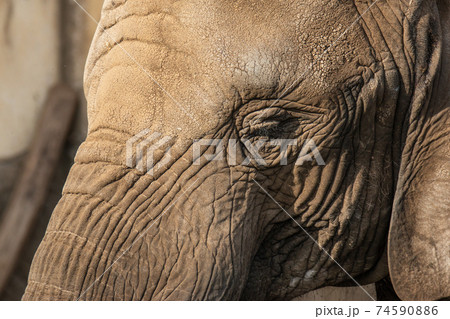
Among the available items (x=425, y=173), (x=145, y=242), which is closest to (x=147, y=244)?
(x=145, y=242)

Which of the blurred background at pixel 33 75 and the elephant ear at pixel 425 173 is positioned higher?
the blurred background at pixel 33 75

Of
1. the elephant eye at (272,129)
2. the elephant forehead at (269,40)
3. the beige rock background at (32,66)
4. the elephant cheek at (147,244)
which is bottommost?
the elephant cheek at (147,244)

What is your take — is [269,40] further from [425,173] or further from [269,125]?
[425,173]

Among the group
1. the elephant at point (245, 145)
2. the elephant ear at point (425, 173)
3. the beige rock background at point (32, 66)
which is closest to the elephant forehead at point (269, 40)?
the elephant at point (245, 145)

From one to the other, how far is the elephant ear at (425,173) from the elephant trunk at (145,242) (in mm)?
359

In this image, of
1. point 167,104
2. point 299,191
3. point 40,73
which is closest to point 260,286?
point 299,191

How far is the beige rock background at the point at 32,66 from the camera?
2.95 metres

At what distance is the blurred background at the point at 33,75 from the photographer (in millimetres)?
2953

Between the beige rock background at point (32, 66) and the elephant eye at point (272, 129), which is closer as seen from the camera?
the elephant eye at point (272, 129)

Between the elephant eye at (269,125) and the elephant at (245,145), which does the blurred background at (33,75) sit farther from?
the elephant eye at (269,125)

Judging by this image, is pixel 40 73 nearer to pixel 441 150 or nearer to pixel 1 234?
pixel 1 234

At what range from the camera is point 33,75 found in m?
2.99
